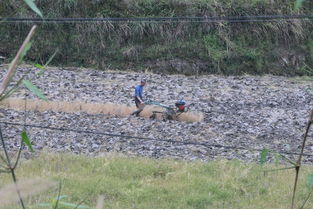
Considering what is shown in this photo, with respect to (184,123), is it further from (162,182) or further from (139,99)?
(162,182)

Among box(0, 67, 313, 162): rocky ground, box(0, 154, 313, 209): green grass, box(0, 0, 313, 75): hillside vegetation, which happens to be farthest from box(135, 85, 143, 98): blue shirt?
box(0, 0, 313, 75): hillside vegetation

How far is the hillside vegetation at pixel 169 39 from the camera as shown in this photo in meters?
16.9

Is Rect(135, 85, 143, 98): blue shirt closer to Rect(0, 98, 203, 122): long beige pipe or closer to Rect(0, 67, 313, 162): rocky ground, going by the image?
Rect(0, 98, 203, 122): long beige pipe

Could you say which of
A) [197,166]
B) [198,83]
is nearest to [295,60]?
[198,83]

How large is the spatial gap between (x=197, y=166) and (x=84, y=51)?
442 inches

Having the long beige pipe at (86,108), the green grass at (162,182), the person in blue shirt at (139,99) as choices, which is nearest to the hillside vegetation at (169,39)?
the long beige pipe at (86,108)

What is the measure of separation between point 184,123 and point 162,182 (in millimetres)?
4086

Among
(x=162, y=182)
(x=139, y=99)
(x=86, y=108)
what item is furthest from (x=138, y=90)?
(x=162, y=182)

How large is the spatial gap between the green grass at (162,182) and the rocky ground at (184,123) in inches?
42.3

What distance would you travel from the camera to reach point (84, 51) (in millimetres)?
17141

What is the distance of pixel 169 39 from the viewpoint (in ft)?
56.7

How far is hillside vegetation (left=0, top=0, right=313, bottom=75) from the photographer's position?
16922 mm

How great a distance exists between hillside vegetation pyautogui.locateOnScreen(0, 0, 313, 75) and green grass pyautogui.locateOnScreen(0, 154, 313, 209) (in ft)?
33.8

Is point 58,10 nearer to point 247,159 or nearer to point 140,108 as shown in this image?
point 140,108
